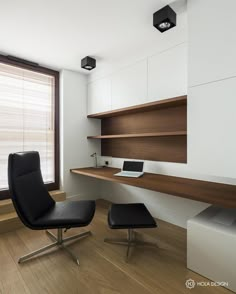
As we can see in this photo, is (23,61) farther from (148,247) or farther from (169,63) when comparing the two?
(148,247)

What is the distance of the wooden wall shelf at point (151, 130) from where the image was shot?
7.47 ft

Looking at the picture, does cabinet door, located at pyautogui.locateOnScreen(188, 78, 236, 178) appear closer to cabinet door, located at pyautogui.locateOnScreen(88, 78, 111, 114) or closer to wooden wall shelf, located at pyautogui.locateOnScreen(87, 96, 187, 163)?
wooden wall shelf, located at pyautogui.locateOnScreen(87, 96, 187, 163)

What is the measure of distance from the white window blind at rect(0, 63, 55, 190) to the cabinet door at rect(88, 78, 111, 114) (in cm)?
64

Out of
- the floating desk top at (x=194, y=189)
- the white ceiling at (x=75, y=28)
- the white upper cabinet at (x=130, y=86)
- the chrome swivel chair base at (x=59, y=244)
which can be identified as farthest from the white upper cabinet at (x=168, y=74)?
the chrome swivel chair base at (x=59, y=244)

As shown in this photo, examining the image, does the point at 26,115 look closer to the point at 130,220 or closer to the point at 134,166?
the point at 134,166

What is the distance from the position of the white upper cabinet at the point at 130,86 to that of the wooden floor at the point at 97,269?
180 cm

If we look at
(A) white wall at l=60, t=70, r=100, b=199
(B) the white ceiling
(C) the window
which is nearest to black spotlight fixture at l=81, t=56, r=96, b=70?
(B) the white ceiling

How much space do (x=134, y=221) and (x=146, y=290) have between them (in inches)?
20.0

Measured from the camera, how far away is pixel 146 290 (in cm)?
140

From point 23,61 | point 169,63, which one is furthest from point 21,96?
point 169,63

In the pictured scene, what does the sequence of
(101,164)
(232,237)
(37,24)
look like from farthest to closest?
(101,164), (37,24), (232,237)

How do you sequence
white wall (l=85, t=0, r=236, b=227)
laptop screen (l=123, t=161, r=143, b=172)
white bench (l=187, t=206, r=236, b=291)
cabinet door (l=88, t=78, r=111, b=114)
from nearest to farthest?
white bench (l=187, t=206, r=236, b=291) < white wall (l=85, t=0, r=236, b=227) < laptop screen (l=123, t=161, r=143, b=172) < cabinet door (l=88, t=78, r=111, b=114)

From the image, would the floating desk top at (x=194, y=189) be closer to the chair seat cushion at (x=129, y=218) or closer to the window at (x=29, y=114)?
the chair seat cushion at (x=129, y=218)

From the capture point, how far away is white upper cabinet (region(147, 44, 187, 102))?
2059mm
